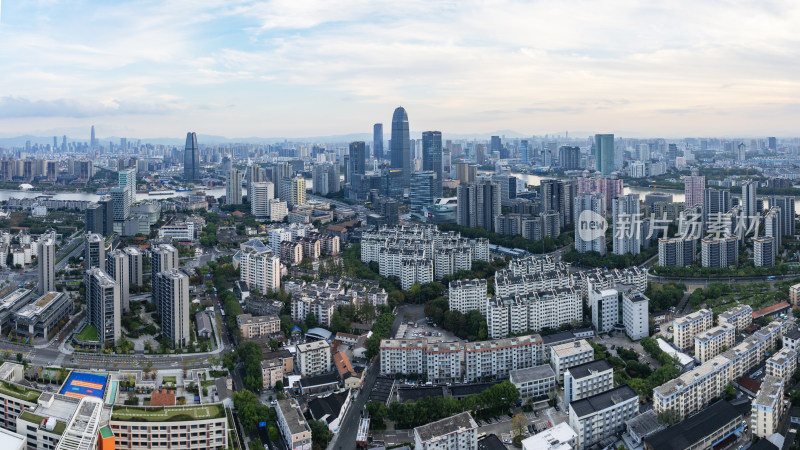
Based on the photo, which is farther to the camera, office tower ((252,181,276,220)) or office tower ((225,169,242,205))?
office tower ((225,169,242,205))

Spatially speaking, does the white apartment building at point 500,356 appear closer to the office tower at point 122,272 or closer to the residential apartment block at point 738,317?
the residential apartment block at point 738,317

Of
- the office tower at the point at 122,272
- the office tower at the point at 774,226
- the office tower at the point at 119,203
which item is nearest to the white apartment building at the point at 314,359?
the office tower at the point at 122,272

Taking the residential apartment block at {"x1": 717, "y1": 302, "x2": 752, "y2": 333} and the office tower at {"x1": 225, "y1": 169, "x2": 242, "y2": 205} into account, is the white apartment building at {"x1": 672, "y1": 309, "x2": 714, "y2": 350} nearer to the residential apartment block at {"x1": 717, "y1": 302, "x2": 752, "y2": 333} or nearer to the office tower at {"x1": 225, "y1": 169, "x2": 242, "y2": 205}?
the residential apartment block at {"x1": 717, "y1": 302, "x2": 752, "y2": 333}

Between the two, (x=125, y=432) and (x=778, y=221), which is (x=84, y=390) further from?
(x=778, y=221)

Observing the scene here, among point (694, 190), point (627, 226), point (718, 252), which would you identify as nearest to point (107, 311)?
point (627, 226)

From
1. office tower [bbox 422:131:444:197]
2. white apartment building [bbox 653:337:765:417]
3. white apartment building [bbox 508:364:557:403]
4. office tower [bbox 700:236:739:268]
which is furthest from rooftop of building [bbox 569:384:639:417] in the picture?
office tower [bbox 422:131:444:197]

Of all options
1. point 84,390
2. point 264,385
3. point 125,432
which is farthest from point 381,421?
point 84,390
